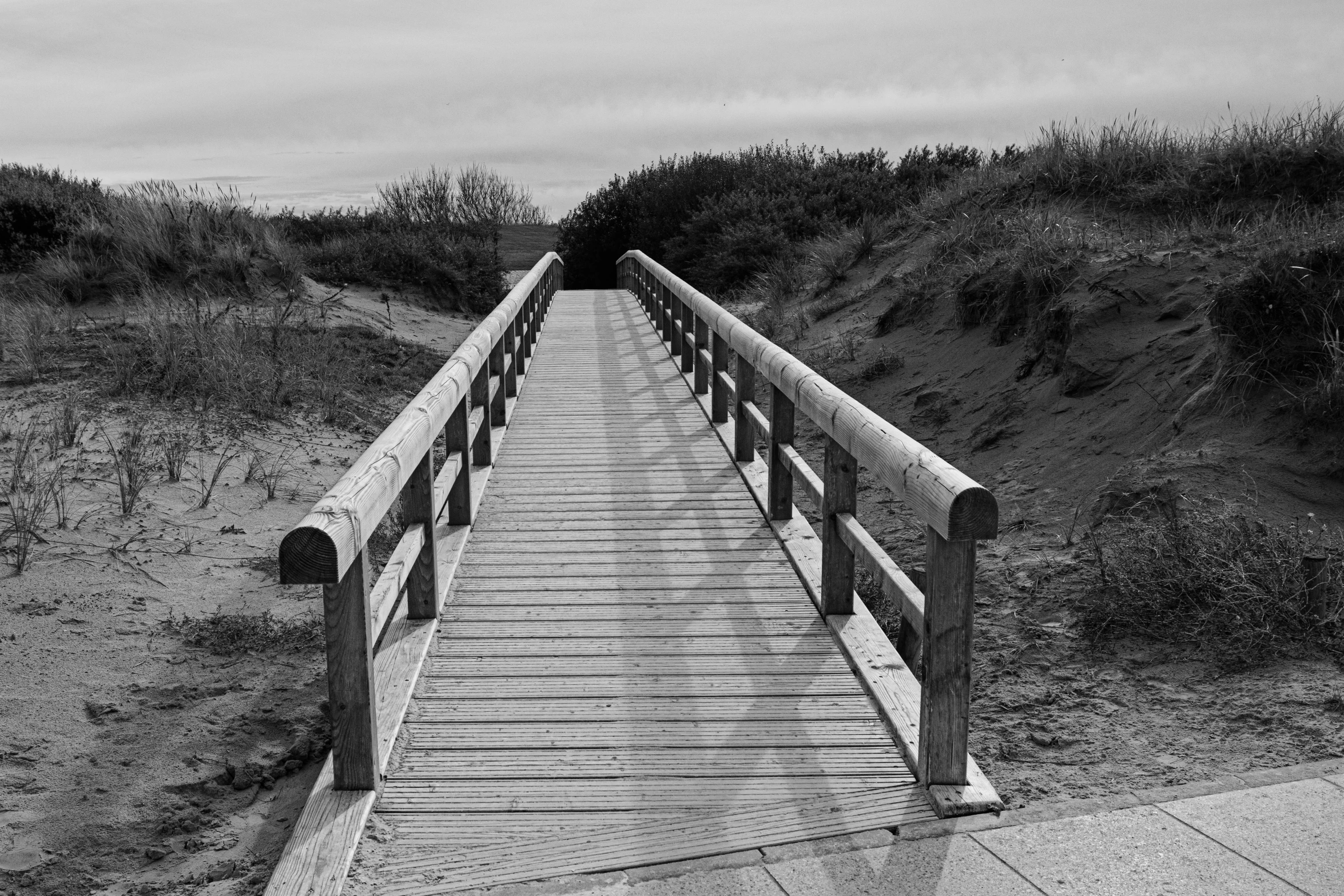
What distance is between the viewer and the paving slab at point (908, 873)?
2.81 metres

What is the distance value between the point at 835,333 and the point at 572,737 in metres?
9.12

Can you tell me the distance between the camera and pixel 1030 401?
8336 mm

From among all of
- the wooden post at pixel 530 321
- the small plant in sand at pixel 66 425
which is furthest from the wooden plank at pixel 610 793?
the wooden post at pixel 530 321

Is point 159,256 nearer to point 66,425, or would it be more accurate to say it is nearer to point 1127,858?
point 66,425

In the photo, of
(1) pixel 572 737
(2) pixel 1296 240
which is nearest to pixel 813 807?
(1) pixel 572 737

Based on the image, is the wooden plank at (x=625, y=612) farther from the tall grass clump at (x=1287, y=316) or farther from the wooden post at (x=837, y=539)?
the tall grass clump at (x=1287, y=316)

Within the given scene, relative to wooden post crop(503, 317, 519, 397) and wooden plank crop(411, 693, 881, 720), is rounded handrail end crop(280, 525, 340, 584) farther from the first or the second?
wooden post crop(503, 317, 519, 397)

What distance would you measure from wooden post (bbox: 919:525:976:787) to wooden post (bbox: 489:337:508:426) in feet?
17.8

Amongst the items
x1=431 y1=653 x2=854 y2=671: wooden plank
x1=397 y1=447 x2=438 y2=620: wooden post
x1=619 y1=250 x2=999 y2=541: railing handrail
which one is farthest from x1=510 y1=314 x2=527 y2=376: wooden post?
x1=431 y1=653 x2=854 y2=671: wooden plank

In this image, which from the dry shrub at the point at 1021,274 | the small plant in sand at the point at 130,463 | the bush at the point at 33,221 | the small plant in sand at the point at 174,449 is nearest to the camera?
the small plant in sand at the point at 130,463

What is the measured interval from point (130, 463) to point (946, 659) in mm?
5847

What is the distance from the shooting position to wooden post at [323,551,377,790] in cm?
307

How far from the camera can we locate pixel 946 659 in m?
3.19

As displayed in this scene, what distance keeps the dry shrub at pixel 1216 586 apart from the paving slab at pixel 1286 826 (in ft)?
4.17
